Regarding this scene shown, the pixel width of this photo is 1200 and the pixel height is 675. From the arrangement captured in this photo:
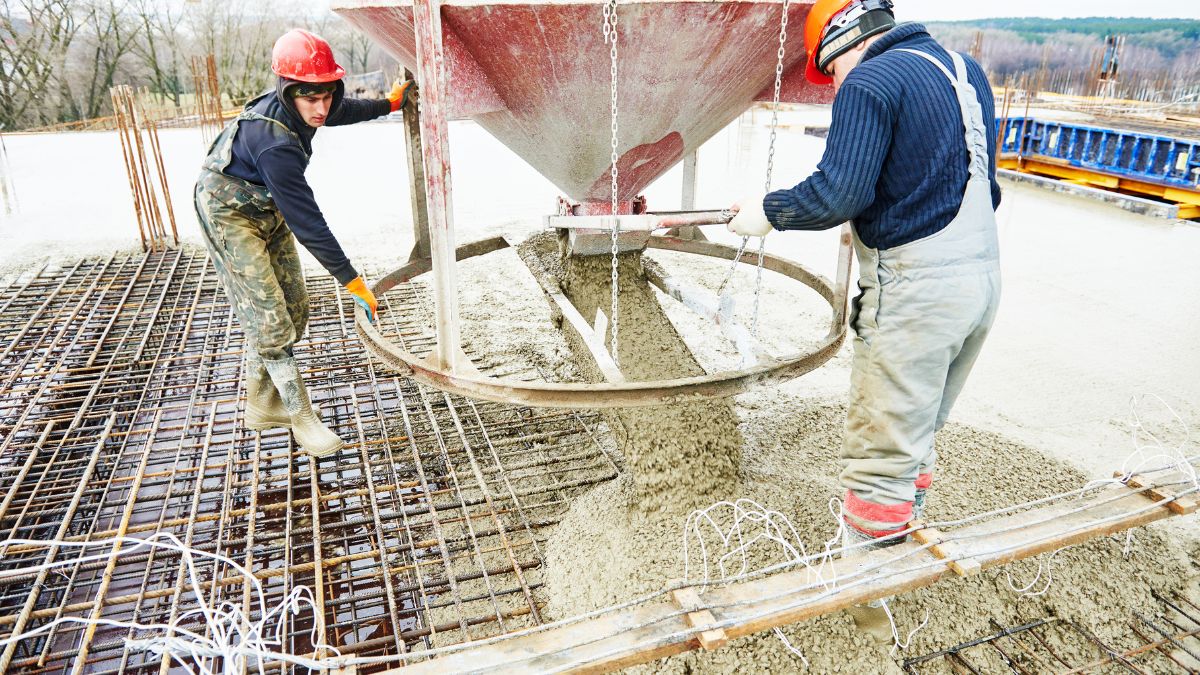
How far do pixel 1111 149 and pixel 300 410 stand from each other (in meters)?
12.8

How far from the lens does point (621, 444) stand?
3.44 meters

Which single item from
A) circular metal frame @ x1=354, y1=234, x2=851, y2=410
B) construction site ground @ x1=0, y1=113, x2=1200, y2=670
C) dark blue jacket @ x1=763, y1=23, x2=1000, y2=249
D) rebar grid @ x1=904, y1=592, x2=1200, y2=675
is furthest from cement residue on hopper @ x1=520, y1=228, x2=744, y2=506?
dark blue jacket @ x1=763, y1=23, x2=1000, y2=249

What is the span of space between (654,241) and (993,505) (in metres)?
2.35

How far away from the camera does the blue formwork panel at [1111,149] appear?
10.4m

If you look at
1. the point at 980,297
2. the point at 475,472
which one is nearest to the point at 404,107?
the point at 475,472

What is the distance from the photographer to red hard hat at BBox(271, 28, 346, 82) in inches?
118

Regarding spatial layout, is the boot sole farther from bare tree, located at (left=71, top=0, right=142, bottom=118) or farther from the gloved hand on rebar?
bare tree, located at (left=71, top=0, right=142, bottom=118)

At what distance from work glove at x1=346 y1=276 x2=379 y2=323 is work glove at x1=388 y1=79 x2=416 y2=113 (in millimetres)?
1101

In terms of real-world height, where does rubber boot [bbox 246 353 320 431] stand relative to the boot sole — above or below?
above

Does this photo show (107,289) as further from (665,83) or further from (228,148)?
(665,83)

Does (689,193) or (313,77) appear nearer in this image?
(313,77)

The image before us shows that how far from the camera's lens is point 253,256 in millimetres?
3352

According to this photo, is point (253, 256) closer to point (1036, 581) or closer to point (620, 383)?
point (620, 383)

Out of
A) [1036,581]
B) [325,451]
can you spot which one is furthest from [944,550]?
[325,451]
